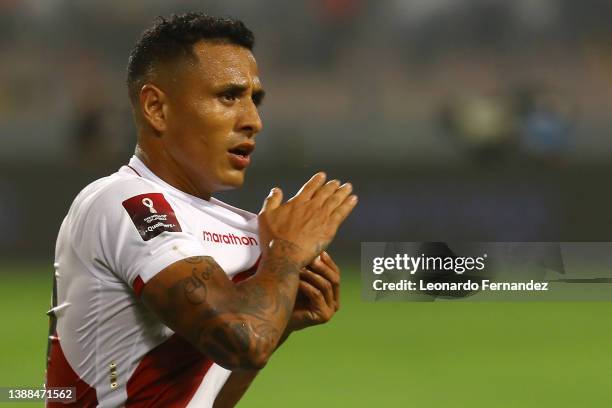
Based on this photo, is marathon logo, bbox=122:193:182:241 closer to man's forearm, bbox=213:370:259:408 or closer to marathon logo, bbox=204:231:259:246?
marathon logo, bbox=204:231:259:246

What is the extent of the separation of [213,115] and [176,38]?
27cm

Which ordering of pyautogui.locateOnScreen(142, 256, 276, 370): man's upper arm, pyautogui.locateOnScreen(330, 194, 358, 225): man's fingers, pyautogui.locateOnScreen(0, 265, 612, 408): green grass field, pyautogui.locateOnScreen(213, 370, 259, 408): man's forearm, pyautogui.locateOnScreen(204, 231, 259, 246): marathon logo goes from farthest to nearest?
1. pyautogui.locateOnScreen(0, 265, 612, 408): green grass field
2. pyautogui.locateOnScreen(213, 370, 259, 408): man's forearm
3. pyautogui.locateOnScreen(204, 231, 259, 246): marathon logo
4. pyautogui.locateOnScreen(330, 194, 358, 225): man's fingers
5. pyautogui.locateOnScreen(142, 256, 276, 370): man's upper arm

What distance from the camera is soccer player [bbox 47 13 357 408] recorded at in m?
2.71

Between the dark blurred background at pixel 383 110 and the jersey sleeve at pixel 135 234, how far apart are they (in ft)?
31.6

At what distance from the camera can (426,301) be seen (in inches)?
430

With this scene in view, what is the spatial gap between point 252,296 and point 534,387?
5.22 meters

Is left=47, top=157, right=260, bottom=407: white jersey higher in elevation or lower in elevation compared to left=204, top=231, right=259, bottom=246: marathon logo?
lower

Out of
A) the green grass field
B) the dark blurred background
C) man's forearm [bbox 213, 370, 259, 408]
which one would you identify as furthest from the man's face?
the dark blurred background

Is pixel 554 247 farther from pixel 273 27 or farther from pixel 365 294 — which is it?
pixel 273 27

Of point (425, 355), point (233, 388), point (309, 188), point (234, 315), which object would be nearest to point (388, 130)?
point (425, 355)

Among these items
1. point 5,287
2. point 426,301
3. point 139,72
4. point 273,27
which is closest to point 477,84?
point 273,27

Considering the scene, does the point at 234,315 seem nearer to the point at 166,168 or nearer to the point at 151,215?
the point at 151,215

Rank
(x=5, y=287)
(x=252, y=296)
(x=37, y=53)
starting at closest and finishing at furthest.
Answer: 1. (x=252, y=296)
2. (x=5, y=287)
3. (x=37, y=53)

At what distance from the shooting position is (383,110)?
1598cm
